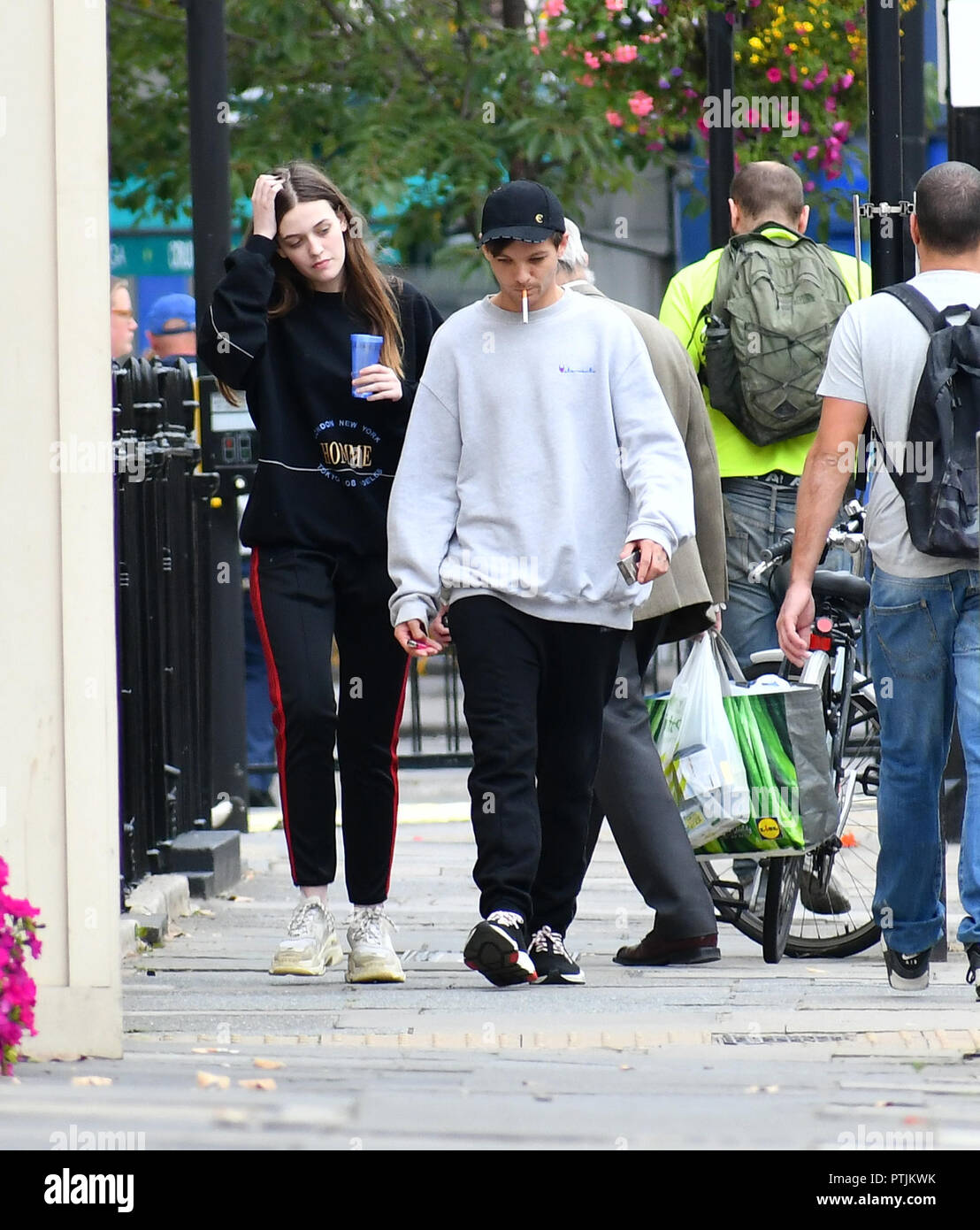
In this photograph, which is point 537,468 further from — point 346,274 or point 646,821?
point 646,821

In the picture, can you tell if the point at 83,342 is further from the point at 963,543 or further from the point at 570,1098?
the point at 963,543

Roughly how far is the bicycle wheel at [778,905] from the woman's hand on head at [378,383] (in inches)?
66.6

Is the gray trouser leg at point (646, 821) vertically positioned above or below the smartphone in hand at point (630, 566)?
below

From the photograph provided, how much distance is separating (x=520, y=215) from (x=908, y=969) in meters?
2.03

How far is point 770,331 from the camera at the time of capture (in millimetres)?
6551

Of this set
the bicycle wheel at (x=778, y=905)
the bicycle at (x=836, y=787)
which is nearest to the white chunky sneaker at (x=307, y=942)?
the bicycle at (x=836, y=787)

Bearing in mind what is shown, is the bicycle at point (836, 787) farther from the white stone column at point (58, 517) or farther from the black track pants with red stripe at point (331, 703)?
the white stone column at point (58, 517)

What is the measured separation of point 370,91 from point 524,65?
98cm

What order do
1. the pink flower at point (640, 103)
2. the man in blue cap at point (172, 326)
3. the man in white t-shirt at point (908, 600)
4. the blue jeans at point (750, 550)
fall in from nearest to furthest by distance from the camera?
the man in white t-shirt at point (908, 600) → the blue jeans at point (750, 550) → the man in blue cap at point (172, 326) → the pink flower at point (640, 103)

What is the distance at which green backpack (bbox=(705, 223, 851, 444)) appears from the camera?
6.57 metres

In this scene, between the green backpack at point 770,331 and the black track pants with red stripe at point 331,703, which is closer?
the black track pants with red stripe at point 331,703

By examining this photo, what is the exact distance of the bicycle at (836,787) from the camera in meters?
6.42

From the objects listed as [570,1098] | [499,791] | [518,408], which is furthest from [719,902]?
[570,1098]

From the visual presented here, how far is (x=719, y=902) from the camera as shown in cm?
641
